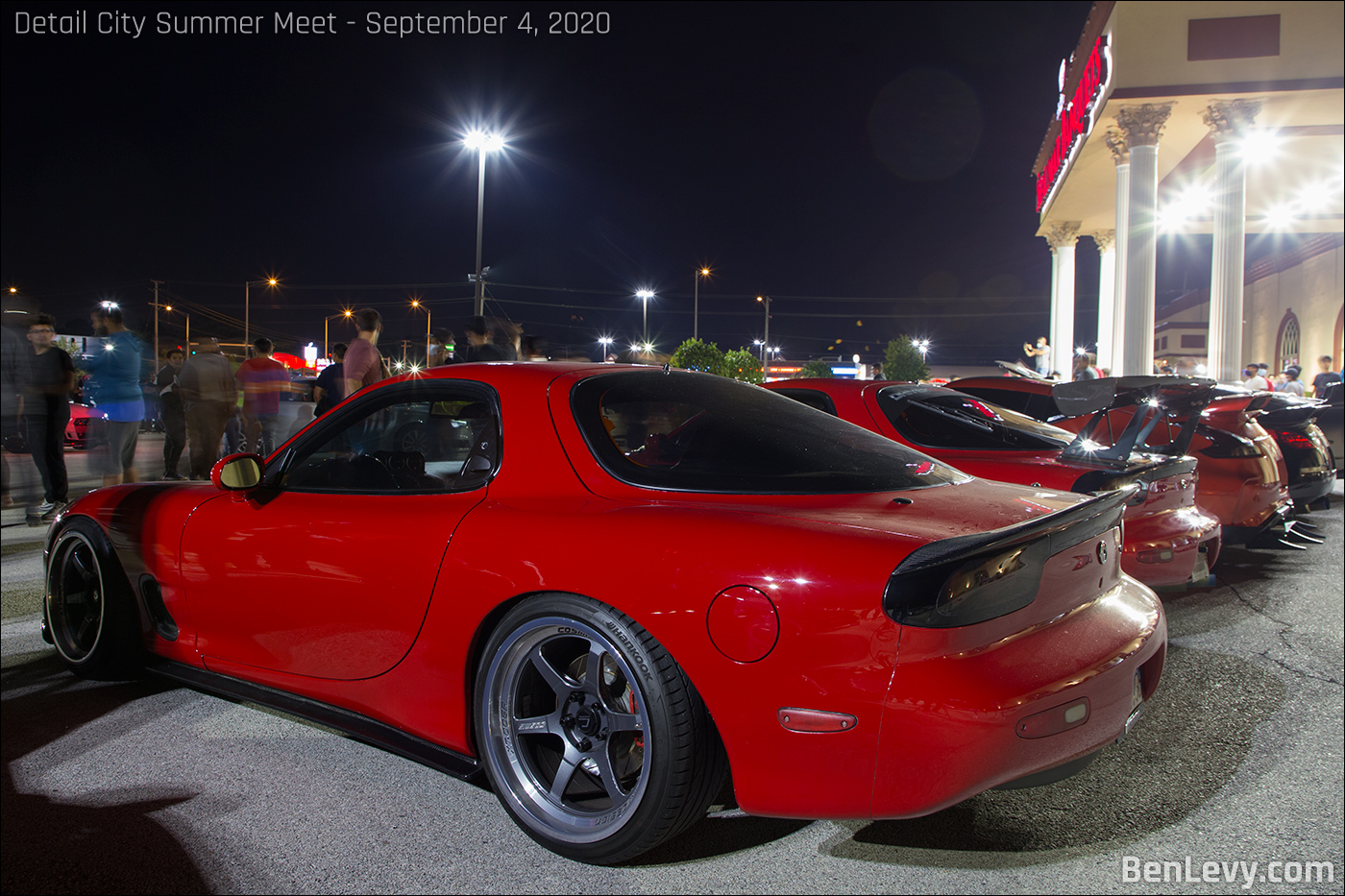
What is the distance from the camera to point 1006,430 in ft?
15.8

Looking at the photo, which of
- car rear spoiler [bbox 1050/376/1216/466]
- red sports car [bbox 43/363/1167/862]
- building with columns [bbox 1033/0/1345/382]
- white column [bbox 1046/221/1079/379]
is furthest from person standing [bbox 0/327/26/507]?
white column [bbox 1046/221/1079/379]

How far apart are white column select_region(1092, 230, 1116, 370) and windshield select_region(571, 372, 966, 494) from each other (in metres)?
24.2

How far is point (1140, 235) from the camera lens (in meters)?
20.8

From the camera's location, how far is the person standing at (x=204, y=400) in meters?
7.86

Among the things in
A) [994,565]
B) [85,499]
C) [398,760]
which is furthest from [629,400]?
[85,499]

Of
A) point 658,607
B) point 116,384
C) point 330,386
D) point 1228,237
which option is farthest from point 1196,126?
point 658,607

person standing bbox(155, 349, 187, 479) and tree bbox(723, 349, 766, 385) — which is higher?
tree bbox(723, 349, 766, 385)

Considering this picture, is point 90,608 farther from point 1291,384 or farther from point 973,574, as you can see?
point 1291,384

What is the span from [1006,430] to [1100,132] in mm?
21128

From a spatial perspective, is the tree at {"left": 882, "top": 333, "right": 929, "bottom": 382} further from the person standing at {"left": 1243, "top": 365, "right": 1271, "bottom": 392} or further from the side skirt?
the side skirt

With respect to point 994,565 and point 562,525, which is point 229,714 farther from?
point 994,565

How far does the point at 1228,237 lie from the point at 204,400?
72.2 ft

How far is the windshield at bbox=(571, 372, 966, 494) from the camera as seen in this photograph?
228 centimetres

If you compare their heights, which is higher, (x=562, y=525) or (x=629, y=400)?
(x=629, y=400)
